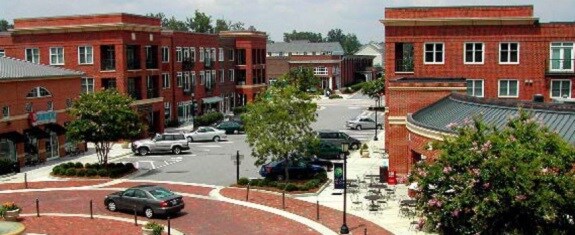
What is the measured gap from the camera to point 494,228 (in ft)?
53.2

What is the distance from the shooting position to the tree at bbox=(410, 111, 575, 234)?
50.1ft

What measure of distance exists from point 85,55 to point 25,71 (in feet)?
40.1

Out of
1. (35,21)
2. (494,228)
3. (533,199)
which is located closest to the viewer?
(533,199)

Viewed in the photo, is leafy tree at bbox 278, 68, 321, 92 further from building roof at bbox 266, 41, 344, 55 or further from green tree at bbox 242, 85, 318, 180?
green tree at bbox 242, 85, 318, 180

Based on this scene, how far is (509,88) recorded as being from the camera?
47.6 metres

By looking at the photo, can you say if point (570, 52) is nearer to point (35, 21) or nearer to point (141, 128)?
point (141, 128)

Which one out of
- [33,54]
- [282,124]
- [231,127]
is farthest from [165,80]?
[282,124]

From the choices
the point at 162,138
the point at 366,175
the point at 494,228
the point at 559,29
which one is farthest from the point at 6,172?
the point at 559,29

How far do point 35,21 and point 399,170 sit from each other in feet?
122

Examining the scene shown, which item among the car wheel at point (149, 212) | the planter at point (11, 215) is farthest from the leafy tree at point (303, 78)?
the planter at point (11, 215)

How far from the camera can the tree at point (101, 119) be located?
129 feet

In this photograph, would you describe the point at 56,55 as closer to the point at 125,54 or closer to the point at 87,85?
the point at 87,85

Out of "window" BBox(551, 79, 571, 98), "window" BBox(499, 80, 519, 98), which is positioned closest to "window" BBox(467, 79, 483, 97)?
"window" BBox(499, 80, 519, 98)

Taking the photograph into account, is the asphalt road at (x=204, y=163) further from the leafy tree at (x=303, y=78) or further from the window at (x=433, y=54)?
the leafy tree at (x=303, y=78)
